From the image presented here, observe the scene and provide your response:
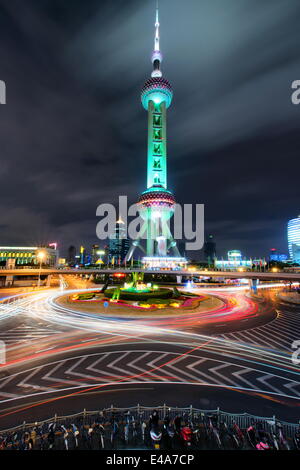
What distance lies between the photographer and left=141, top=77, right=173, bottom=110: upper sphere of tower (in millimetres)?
111250

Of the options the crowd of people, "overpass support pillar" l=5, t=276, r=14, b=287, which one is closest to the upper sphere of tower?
"overpass support pillar" l=5, t=276, r=14, b=287

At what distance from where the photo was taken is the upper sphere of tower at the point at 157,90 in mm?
111250

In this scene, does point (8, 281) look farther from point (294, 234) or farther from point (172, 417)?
point (294, 234)

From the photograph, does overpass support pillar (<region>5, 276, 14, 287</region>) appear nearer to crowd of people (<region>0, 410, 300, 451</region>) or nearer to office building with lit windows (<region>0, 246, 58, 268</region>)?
crowd of people (<region>0, 410, 300, 451</region>)

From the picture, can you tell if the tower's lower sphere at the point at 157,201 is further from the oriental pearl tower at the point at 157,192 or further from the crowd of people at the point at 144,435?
the crowd of people at the point at 144,435

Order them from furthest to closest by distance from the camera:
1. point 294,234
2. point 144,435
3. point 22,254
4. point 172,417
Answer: point 294,234 < point 22,254 < point 172,417 < point 144,435

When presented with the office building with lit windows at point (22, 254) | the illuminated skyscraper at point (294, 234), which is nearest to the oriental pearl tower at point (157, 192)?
the office building with lit windows at point (22, 254)

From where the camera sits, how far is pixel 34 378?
13.3 m

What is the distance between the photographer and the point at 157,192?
324 ft

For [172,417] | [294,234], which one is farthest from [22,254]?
[294,234]

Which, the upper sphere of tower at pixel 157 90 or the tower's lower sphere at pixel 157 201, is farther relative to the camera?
the upper sphere of tower at pixel 157 90

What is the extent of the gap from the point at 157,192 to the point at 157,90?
59.5m

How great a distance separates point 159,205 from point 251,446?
95561 mm

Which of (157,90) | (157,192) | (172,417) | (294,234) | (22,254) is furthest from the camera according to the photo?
(294,234)
